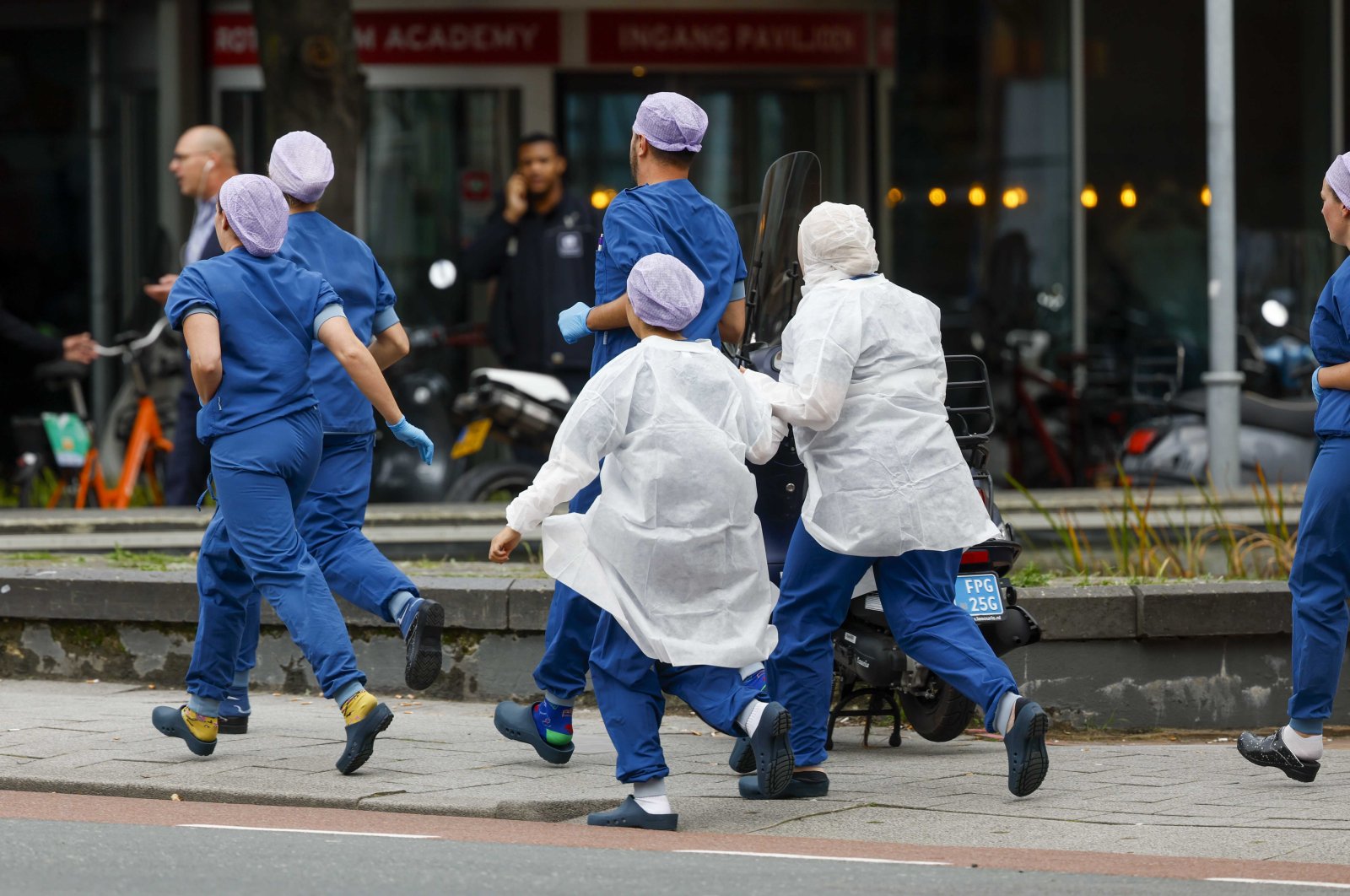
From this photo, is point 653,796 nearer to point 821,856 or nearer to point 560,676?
point 821,856

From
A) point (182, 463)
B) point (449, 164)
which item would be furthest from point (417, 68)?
point (182, 463)

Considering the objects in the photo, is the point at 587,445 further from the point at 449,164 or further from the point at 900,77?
the point at 900,77

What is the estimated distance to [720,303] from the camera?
6.61 metres

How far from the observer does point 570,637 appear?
6375mm

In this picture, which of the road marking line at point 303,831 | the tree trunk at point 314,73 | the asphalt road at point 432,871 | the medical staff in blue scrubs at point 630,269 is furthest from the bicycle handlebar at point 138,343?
the asphalt road at point 432,871

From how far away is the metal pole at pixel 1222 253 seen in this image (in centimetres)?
1070

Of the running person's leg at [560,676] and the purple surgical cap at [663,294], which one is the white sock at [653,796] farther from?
the purple surgical cap at [663,294]

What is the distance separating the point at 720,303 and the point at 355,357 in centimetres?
110

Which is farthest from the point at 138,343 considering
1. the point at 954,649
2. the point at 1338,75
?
the point at 1338,75

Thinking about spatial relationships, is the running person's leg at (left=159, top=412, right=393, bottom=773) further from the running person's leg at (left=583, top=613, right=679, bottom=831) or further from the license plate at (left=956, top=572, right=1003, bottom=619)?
the license plate at (left=956, top=572, right=1003, bottom=619)

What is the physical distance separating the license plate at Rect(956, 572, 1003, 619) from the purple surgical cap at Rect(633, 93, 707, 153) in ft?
5.04

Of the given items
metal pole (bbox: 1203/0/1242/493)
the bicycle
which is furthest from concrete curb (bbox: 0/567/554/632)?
metal pole (bbox: 1203/0/1242/493)

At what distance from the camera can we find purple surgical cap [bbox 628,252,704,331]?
5.75 m

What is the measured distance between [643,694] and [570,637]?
65 cm
